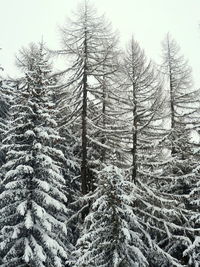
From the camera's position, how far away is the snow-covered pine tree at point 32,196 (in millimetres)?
13688

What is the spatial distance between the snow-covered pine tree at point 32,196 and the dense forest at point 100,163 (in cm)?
5

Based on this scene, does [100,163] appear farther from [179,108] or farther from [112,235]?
[179,108]

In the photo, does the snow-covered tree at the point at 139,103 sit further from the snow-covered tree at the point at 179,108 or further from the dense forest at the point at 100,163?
the snow-covered tree at the point at 179,108

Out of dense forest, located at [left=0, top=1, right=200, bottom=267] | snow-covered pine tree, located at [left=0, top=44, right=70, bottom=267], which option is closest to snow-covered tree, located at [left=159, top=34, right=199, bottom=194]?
dense forest, located at [left=0, top=1, right=200, bottom=267]

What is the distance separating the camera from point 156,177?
18.0 m

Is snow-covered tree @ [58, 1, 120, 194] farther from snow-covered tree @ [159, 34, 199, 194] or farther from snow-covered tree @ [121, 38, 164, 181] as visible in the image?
snow-covered tree @ [159, 34, 199, 194]

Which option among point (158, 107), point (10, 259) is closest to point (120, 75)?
point (158, 107)

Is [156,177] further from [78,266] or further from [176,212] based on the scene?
[78,266]

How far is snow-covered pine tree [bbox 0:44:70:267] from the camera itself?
44.9 feet

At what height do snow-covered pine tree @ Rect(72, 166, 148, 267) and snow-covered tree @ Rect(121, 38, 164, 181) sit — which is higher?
snow-covered tree @ Rect(121, 38, 164, 181)

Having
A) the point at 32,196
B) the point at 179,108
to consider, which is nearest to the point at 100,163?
the point at 32,196

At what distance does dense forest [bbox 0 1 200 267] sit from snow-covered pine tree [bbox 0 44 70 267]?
5 cm

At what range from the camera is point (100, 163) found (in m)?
18.3

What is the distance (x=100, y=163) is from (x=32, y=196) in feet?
15.3
